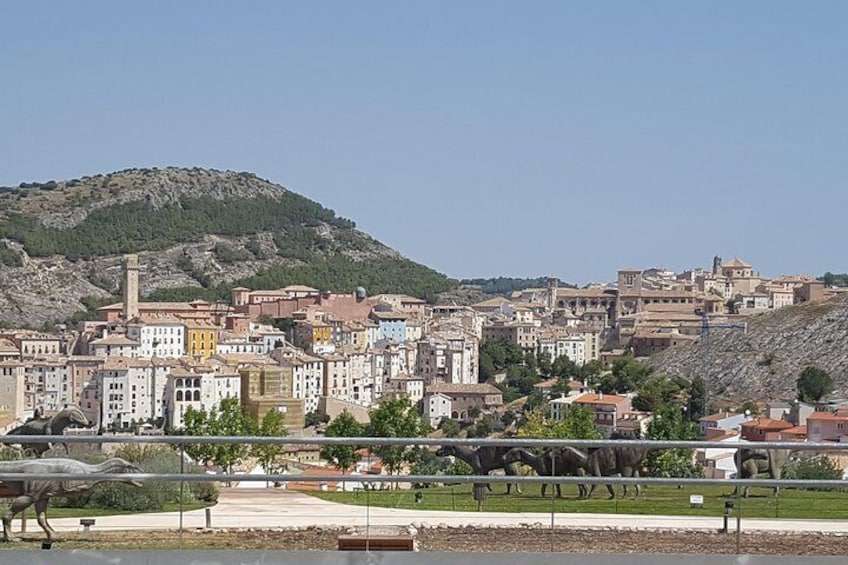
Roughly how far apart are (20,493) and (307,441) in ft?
5.80

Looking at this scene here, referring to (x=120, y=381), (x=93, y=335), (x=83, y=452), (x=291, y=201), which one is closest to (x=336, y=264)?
(x=291, y=201)

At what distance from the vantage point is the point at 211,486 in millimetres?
7668

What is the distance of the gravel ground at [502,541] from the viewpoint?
22.6 feet

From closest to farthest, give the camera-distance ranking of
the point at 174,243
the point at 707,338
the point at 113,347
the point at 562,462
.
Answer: the point at 562,462 → the point at 113,347 → the point at 707,338 → the point at 174,243

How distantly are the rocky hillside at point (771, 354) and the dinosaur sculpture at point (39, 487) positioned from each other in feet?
217

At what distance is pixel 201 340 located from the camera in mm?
98312

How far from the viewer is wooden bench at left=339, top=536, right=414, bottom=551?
6543 mm

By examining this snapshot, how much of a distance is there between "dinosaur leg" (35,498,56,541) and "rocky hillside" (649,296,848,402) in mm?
66343

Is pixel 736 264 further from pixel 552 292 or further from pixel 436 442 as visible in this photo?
pixel 436 442

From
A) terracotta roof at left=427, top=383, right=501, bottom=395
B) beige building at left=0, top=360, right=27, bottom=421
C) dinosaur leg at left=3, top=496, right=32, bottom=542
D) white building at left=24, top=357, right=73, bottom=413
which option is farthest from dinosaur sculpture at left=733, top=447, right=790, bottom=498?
white building at left=24, top=357, right=73, bottom=413

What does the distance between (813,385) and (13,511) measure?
216 feet

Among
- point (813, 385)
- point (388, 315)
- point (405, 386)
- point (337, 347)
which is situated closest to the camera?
point (813, 385)

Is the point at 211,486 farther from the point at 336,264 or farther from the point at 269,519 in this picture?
the point at 336,264

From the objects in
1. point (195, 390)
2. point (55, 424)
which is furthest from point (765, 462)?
point (195, 390)
